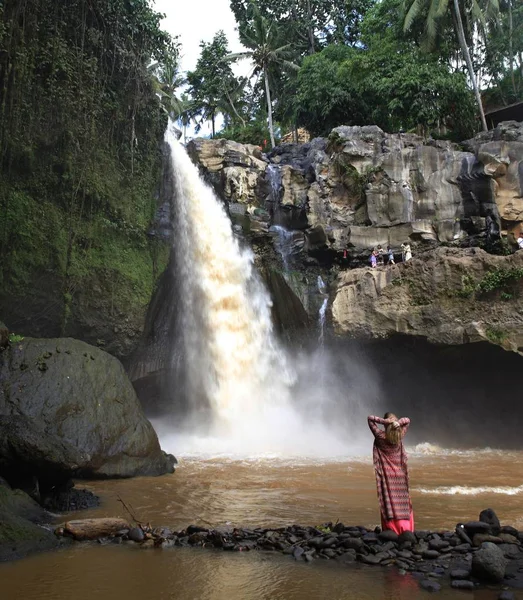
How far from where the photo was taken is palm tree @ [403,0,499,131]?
25.7 meters

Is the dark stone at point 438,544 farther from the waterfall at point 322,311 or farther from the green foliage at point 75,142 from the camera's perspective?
the green foliage at point 75,142

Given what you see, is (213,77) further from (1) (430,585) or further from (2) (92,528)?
(1) (430,585)

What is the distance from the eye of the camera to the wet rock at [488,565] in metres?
4.35

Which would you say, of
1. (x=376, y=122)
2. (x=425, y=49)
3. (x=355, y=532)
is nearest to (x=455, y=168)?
(x=376, y=122)

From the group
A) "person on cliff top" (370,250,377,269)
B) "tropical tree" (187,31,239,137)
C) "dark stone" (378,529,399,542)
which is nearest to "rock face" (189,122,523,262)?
"person on cliff top" (370,250,377,269)

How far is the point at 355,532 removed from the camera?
571 centimetres

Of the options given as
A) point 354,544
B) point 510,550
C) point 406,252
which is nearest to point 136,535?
point 354,544

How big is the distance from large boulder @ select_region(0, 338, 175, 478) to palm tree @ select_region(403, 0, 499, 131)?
851 inches

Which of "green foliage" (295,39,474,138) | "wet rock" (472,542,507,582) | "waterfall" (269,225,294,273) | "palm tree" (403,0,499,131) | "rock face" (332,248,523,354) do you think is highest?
"palm tree" (403,0,499,131)

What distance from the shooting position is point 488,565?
4363mm

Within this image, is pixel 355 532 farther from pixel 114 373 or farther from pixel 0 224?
pixel 0 224

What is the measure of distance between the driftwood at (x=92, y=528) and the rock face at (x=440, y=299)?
36.6ft

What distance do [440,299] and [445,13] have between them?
19084 millimetres

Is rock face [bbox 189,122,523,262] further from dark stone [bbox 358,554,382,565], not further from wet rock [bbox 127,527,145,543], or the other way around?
dark stone [bbox 358,554,382,565]
